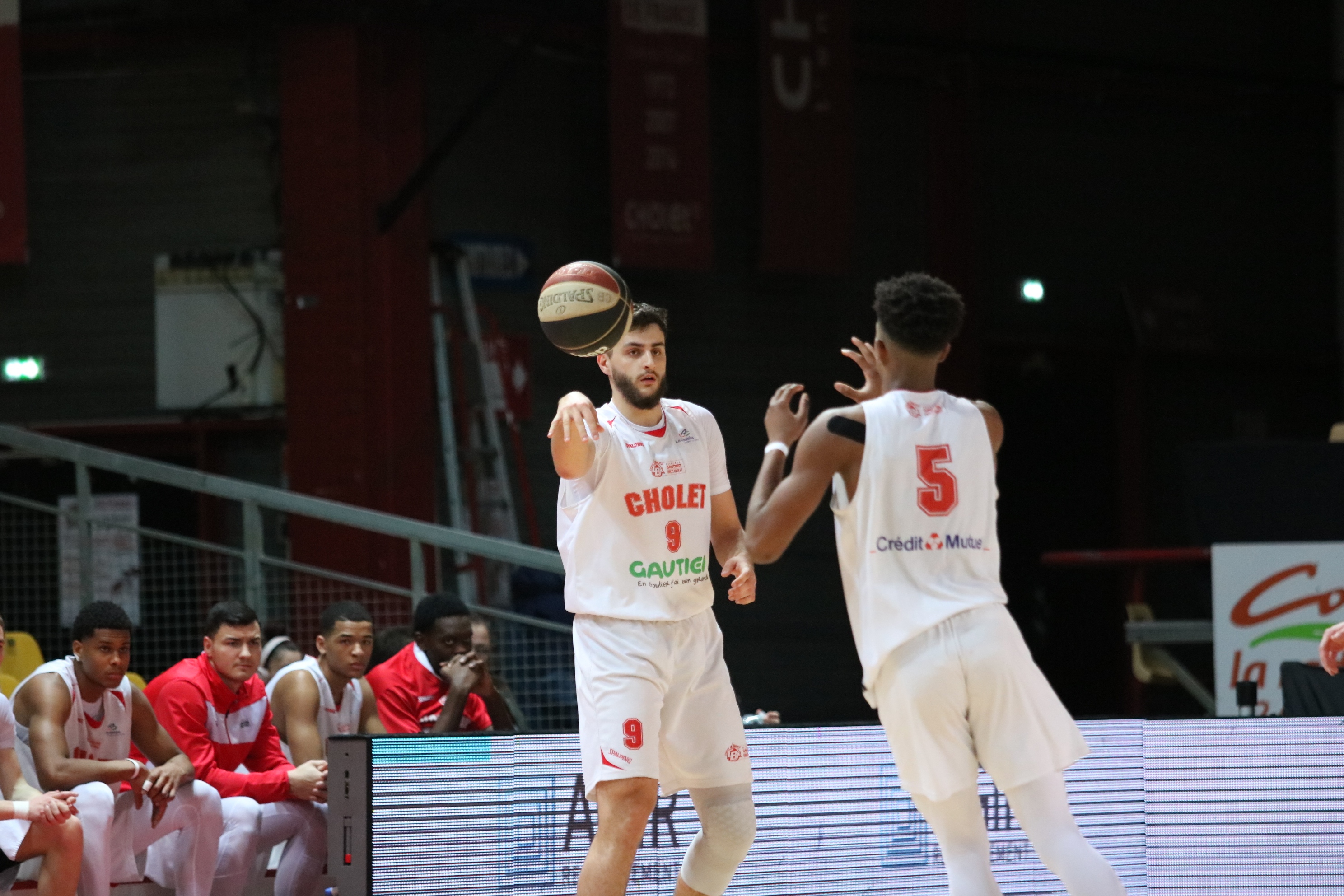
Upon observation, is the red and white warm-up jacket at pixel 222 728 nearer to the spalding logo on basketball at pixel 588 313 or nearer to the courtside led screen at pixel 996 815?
the courtside led screen at pixel 996 815

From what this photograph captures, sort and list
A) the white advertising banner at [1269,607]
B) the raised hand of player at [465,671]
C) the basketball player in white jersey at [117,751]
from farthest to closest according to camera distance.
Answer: the white advertising banner at [1269,607] < the raised hand of player at [465,671] < the basketball player in white jersey at [117,751]

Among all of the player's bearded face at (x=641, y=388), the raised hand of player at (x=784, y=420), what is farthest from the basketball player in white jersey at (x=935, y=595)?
the player's bearded face at (x=641, y=388)

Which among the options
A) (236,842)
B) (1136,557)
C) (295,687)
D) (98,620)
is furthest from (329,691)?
(1136,557)

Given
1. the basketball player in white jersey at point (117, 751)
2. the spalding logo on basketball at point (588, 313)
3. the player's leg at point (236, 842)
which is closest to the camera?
the spalding logo on basketball at point (588, 313)

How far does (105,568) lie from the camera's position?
1071cm

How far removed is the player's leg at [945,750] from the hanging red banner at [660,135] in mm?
8462

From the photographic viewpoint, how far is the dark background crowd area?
40.0ft

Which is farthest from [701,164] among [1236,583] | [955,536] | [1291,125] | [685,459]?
[955,536]

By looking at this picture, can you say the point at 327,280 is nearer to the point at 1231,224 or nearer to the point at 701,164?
the point at 701,164

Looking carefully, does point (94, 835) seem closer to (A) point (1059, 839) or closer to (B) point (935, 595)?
(B) point (935, 595)

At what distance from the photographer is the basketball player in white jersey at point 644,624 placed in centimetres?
485

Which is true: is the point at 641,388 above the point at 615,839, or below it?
above

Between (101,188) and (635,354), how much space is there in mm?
8329

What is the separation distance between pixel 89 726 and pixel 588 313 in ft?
10.2
